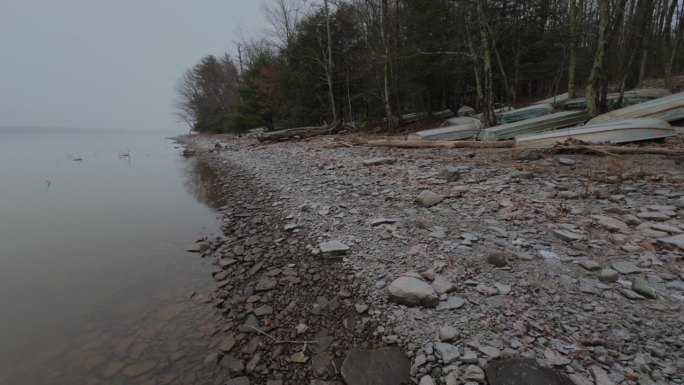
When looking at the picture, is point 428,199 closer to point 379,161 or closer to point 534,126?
point 379,161

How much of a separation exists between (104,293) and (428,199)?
522 cm

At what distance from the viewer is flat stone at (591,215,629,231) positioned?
3428mm

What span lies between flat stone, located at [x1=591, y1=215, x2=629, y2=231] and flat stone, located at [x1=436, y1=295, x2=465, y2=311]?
2.24 metres

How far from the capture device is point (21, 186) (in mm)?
12789

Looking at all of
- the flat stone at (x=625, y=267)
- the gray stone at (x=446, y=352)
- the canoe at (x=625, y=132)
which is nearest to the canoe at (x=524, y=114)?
the canoe at (x=625, y=132)

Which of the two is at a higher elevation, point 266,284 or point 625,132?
point 625,132

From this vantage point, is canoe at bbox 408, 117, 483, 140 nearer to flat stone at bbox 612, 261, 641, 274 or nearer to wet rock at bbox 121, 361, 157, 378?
flat stone at bbox 612, 261, 641, 274

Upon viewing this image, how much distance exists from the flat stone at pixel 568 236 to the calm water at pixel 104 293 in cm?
409

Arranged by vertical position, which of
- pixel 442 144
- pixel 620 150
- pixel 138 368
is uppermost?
pixel 442 144

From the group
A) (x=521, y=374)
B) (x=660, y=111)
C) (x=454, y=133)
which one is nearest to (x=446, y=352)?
(x=521, y=374)

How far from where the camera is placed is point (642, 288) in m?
2.47

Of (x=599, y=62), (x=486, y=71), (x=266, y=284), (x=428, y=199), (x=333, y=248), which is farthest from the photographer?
(x=486, y=71)

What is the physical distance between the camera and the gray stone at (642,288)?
95.3 inches

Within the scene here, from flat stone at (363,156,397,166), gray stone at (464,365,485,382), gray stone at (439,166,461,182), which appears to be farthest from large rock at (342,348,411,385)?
flat stone at (363,156,397,166)
